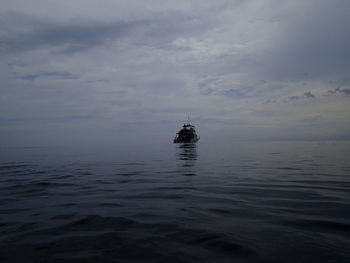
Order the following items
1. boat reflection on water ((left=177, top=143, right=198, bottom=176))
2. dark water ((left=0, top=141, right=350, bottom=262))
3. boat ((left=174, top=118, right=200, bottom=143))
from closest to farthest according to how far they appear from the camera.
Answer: dark water ((left=0, top=141, right=350, bottom=262)) < boat reflection on water ((left=177, top=143, right=198, bottom=176)) < boat ((left=174, top=118, right=200, bottom=143))

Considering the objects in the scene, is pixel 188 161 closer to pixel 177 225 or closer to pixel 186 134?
pixel 177 225

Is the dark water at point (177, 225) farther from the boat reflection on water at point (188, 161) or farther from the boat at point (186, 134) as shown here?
the boat at point (186, 134)

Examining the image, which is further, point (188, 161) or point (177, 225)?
point (188, 161)

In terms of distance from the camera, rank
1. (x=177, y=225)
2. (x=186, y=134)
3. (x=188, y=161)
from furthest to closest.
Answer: (x=186, y=134) → (x=188, y=161) → (x=177, y=225)

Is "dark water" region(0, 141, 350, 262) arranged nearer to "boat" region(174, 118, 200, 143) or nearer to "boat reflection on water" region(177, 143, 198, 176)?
"boat reflection on water" region(177, 143, 198, 176)

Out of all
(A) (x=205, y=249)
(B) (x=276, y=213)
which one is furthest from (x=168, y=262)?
(B) (x=276, y=213)

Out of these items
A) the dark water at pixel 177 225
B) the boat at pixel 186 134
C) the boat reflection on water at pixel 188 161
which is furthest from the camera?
the boat at pixel 186 134

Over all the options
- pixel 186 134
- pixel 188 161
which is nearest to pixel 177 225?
pixel 188 161

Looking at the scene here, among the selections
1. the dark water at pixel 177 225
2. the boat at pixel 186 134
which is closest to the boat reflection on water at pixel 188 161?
the dark water at pixel 177 225

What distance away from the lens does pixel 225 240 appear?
4.69 meters

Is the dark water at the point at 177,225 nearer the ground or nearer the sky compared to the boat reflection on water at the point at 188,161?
nearer the sky

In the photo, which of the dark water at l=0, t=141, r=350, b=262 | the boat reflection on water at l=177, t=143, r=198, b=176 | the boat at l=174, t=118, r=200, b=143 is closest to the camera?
the dark water at l=0, t=141, r=350, b=262

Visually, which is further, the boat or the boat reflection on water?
the boat

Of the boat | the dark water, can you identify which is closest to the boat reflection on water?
the dark water
